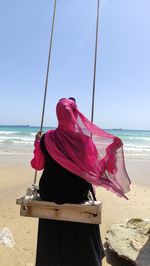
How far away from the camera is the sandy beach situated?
4.04m

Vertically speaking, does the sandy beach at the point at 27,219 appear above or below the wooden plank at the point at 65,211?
below

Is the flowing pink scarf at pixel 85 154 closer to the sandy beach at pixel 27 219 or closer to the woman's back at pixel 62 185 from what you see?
the woman's back at pixel 62 185

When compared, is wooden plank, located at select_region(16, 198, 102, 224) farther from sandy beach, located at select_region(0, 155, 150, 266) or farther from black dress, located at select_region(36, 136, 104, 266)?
sandy beach, located at select_region(0, 155, 150, 266)

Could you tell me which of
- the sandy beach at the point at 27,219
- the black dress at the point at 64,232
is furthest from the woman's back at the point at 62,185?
the sandy beach at the point at 27,219

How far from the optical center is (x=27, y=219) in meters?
5.33

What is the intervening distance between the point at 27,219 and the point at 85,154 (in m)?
3.08

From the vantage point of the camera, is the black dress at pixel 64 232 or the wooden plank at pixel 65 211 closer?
the wooden plank at pixel 65 211

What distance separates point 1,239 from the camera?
14.0 feet

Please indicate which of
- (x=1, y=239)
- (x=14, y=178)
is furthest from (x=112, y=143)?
(x=14, y=178)

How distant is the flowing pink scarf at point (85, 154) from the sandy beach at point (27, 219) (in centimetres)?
182

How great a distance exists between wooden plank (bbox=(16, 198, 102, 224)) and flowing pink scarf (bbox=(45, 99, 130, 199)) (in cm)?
22

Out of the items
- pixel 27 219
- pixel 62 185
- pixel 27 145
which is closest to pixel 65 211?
pixel 62 185

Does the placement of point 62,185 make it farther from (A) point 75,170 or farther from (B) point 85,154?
(B) point 85,154

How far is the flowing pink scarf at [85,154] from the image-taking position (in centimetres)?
266
